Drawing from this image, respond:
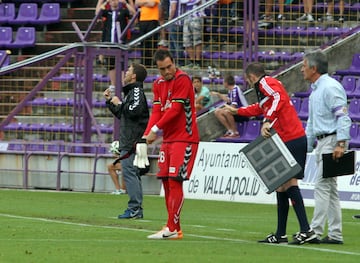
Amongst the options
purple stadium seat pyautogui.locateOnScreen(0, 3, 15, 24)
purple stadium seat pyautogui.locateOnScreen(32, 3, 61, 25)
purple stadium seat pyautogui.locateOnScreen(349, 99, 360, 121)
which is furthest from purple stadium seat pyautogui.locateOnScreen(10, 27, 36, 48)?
purple stadium seat pyautogui.locateOnScreen(349, 99, 360, 121)

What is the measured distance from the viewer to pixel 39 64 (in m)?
27.4

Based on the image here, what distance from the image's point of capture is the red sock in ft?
46.3

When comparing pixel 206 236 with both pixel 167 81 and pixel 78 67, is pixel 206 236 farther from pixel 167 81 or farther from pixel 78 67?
pixel 78 67

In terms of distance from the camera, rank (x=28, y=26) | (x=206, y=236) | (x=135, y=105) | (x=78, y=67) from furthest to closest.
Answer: (x=28, y=26) → (x=78, y=67) → (x=135, y=105) → (x=206, y=236)

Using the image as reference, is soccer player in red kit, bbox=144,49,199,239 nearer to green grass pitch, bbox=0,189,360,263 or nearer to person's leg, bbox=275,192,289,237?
green grass pitch, bbox=0,189,360,263

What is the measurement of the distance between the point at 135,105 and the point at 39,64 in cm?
1007

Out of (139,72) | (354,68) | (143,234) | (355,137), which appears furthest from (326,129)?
(354,68)

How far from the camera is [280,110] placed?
45.6ft

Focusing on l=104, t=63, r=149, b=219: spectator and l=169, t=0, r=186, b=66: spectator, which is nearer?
l=104, t=63, r=149, b=219: spectator

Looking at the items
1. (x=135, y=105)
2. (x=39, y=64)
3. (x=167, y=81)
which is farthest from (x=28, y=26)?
(x=167, y=81)

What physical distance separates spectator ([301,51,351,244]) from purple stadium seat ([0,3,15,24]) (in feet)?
67.2

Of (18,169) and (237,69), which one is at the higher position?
(237,69)

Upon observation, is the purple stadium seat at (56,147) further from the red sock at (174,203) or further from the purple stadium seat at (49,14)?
the red sock at (174,203)

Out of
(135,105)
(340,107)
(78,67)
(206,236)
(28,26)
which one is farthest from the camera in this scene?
(28,26)
